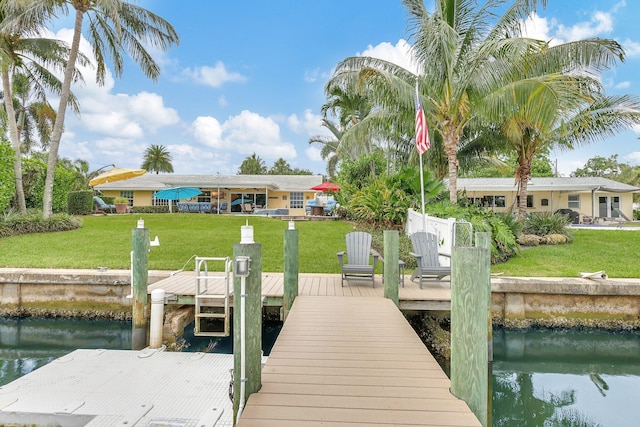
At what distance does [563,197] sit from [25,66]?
30647 millimetres

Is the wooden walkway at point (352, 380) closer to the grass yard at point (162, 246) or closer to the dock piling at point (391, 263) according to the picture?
the dock piling at point (391, 263)

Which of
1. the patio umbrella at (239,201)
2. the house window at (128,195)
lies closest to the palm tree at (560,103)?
the patio umbrella at (239,201)

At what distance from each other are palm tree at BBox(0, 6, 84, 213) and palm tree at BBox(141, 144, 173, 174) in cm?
3330

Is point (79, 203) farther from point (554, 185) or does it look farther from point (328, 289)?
point (554, 185)

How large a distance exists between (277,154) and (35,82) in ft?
116

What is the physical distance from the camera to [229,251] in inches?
400

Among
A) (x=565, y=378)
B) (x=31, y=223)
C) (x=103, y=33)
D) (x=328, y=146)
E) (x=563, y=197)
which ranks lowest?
(x=565, y=378)

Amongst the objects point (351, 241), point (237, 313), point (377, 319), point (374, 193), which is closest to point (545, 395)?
point (377, 319)

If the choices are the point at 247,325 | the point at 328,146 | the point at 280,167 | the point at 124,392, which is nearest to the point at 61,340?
the point at 124,392

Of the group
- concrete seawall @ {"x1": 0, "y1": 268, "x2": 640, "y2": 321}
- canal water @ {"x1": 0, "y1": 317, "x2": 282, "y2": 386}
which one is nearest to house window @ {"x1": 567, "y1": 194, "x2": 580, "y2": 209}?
concrete seawall @ {"x1": 0, "y1": 268, "x2": 640, "y2": 321}

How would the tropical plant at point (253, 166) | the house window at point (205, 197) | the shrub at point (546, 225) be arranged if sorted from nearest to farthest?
the shrub at point (546, 225)
the house window at point (205, 197)
the tropical plant at point (253, 166)

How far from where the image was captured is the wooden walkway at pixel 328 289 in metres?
5.32

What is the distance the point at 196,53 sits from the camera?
19.0 m

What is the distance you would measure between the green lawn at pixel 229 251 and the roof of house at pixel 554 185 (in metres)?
8.27
